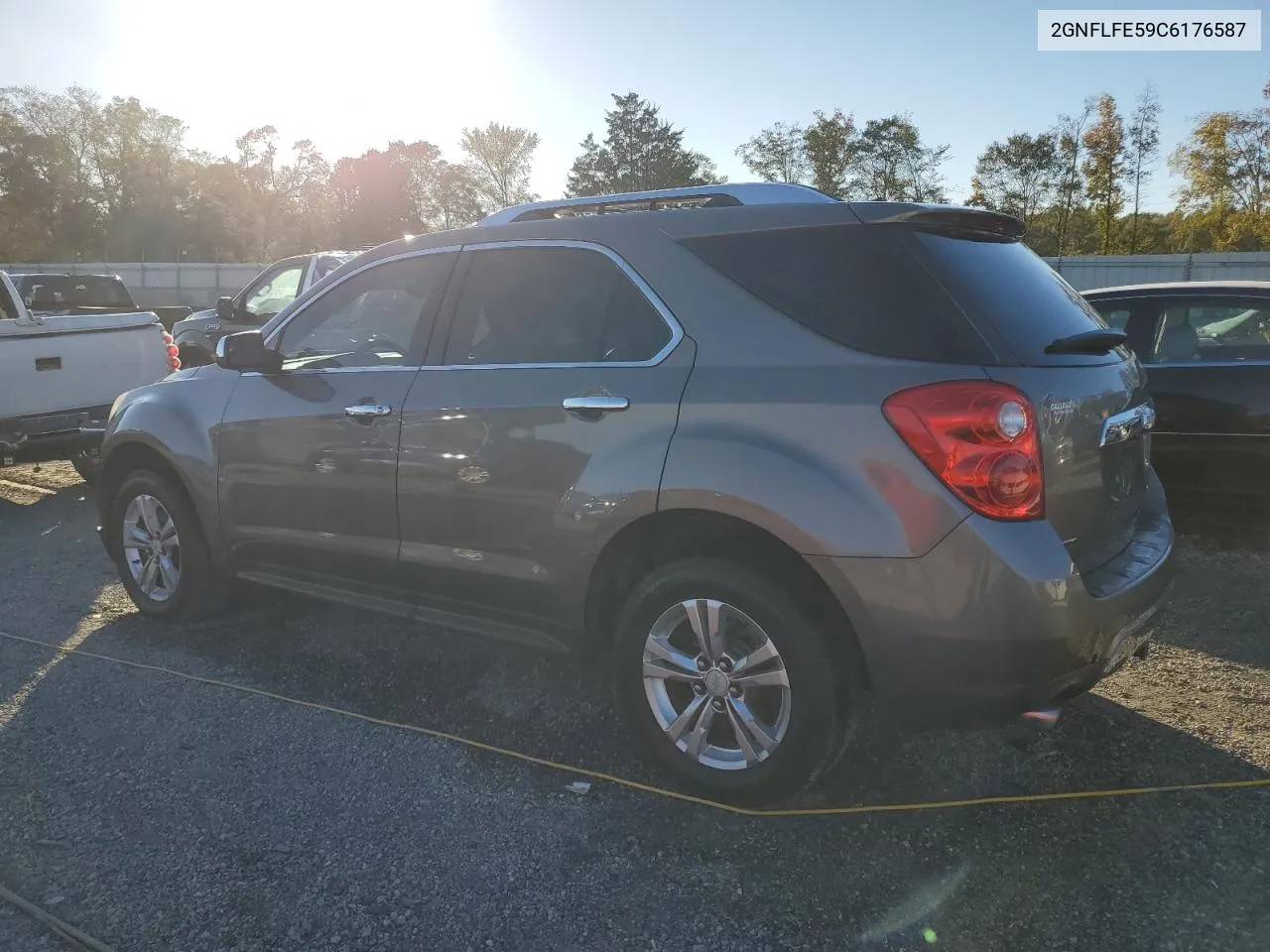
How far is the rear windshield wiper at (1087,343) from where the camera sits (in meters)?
2.83

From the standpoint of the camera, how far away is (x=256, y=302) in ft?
40.2

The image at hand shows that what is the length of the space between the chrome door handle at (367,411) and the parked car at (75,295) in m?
7.74

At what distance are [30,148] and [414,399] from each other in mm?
73223

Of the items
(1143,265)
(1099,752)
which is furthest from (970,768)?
(1143,265)

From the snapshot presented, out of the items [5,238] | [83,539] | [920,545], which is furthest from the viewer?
[5,238]

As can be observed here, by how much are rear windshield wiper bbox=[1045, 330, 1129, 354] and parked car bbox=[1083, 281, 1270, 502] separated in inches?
113

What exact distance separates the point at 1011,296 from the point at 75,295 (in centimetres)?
1117

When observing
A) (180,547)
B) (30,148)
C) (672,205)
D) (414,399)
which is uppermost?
(30,148)

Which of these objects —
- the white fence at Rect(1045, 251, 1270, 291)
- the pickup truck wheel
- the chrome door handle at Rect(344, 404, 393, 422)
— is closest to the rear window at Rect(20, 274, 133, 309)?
the pickup truck wheel

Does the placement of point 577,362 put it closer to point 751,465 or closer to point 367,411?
point 751,465

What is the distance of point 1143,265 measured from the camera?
24141mm

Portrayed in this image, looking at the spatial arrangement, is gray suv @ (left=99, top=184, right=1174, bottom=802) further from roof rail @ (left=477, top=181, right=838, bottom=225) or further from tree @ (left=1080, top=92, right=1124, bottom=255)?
tree @ (left=1080, top=92, right=1124, bottom=255)

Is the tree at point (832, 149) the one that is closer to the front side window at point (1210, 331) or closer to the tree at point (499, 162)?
the tree at point (499, 162)

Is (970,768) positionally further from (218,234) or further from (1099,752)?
(218,234)
